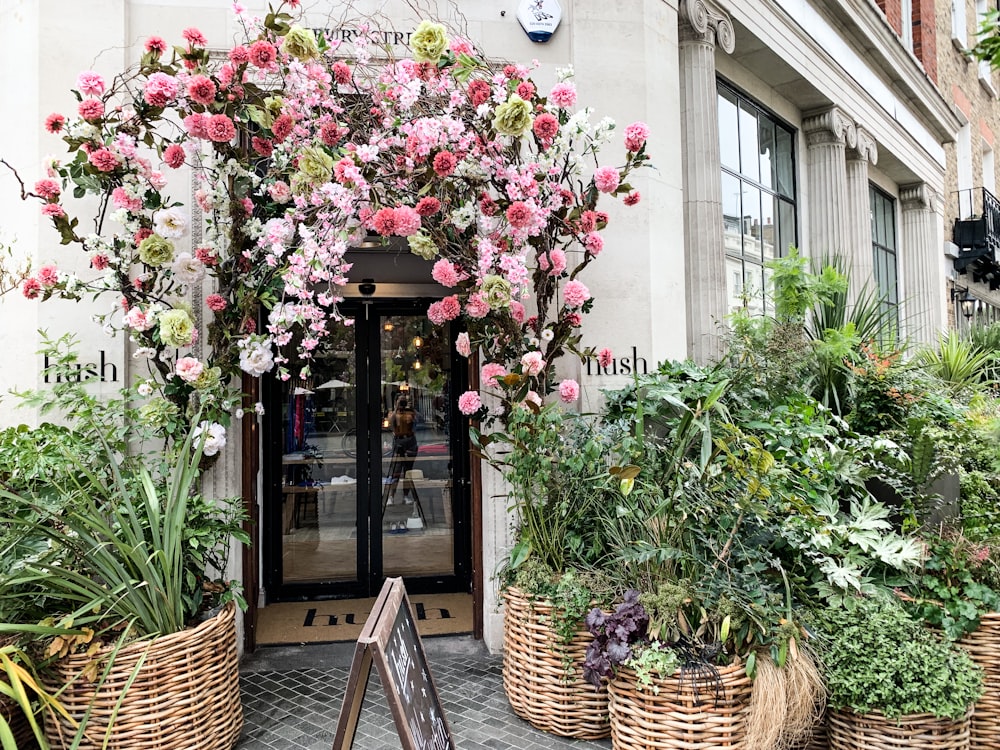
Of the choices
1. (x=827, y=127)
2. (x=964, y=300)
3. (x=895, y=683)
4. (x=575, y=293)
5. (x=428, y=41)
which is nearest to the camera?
(x=895, y=683)

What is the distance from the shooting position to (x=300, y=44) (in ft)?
12.6

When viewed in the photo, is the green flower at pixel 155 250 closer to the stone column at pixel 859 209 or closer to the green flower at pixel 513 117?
the green flower at pixel 513 117

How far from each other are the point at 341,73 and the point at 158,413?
7.52ft

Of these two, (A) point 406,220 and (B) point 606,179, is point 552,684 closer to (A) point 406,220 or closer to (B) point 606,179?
(A) point 406,220

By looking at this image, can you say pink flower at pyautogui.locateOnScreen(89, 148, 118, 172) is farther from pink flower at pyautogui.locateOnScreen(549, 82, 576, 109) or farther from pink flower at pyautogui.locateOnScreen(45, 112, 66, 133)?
pink flower at pyautogui.locateOnScreen(549, 82, 576, 109)

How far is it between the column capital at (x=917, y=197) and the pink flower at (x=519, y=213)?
11.5m

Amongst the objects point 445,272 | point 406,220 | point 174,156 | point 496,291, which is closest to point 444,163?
point 406,220

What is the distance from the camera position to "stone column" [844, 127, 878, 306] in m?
9.63

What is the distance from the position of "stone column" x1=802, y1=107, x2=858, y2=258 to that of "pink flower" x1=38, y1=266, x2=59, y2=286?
8520mm

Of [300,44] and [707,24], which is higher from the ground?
[707,24]

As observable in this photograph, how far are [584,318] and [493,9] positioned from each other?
2388 millimetres

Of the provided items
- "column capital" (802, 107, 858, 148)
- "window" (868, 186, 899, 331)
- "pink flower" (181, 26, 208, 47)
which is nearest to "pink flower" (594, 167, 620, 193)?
"pink flower" (181, 26, 208, 47)

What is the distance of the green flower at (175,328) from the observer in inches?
153

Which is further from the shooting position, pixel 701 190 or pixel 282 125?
pixel 701 190
